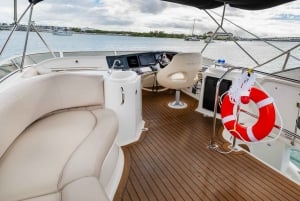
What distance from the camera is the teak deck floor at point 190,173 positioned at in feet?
5.61

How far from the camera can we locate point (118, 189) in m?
1.73

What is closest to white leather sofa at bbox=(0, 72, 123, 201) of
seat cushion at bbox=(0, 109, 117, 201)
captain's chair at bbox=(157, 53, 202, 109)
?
seat cushion at bbox=(0, 109, 117, 201)

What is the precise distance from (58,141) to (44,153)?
6.5 inches

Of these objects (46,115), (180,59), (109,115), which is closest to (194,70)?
(180,59)

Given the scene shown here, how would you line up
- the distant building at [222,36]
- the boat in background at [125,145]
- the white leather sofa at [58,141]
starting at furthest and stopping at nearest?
the distant building at [222,36]
the boat in background at [125,145]
the white leather sofa at [58,141]

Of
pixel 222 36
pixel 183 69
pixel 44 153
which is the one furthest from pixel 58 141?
pixel 222 36

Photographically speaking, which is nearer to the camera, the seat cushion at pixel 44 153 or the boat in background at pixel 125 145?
the seat cushion at pixel 44 153

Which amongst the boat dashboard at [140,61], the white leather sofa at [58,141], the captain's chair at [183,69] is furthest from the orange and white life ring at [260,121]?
the boat dashboard at [140,61]

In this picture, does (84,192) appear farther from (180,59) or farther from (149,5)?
(149,5)

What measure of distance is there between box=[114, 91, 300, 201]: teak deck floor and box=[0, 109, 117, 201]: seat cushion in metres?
0.45

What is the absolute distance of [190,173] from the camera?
77.5 inches

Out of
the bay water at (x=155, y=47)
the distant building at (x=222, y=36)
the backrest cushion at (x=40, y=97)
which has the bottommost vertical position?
the backrest cushion at (x=40, y=97)

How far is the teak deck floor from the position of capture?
1.71m

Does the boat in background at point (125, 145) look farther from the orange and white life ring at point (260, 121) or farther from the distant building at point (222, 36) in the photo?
the distant building at point (222, 36)
